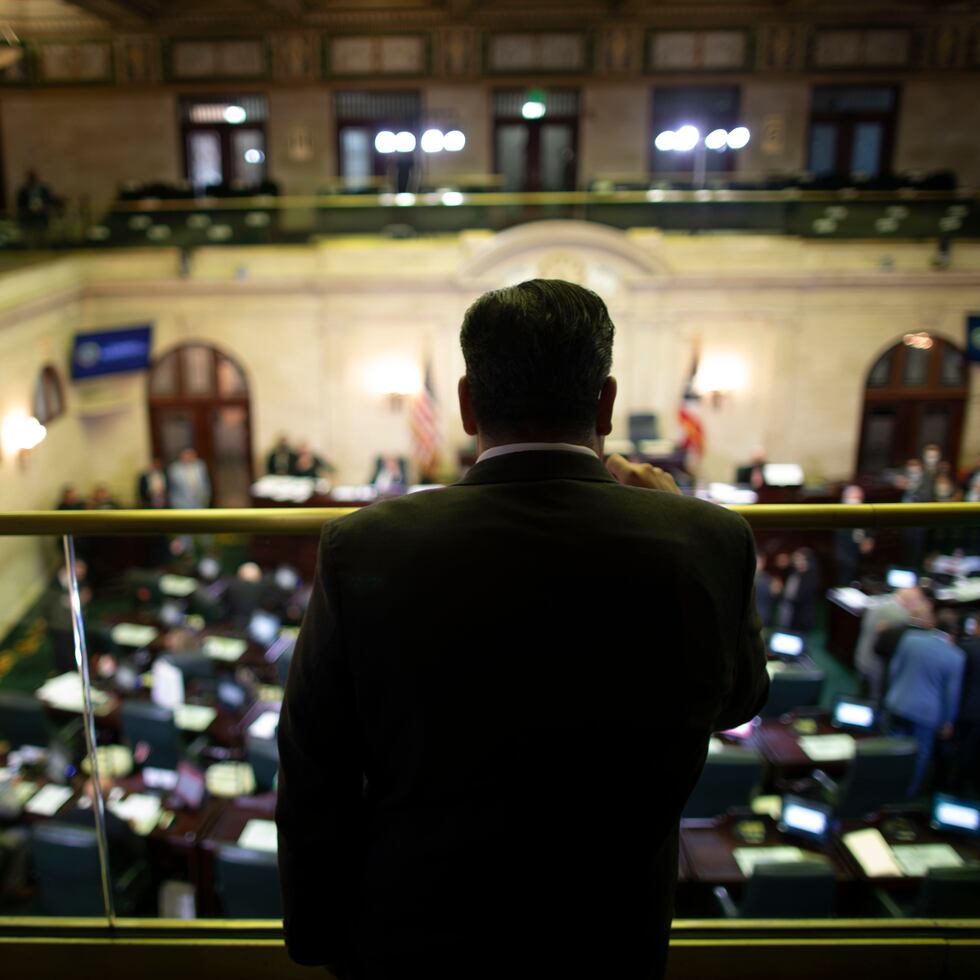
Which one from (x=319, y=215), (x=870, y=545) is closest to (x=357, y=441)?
(x=319, y=215)

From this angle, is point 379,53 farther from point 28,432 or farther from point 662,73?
point 28,432

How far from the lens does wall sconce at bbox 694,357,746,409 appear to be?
15617 mm

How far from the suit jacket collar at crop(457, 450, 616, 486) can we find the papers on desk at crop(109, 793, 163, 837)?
5558 millimetres

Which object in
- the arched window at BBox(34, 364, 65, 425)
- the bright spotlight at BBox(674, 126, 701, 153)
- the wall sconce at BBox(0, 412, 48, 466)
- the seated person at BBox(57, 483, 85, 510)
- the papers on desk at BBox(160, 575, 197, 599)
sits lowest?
the papers on desk at BBox(160, 575, 197, 599)

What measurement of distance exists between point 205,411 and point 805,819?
515 inches

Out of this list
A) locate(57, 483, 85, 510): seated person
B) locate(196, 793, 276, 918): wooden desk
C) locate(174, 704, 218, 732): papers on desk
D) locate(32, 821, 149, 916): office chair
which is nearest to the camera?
locate(32, 821, 149, 916): office chair

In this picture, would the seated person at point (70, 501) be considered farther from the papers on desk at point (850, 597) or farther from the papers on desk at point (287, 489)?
the papers on desk at point (850, 597)

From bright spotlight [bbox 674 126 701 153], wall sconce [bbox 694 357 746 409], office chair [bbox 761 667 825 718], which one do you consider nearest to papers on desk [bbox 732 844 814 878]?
office chair [bbox 761 667 825 718]

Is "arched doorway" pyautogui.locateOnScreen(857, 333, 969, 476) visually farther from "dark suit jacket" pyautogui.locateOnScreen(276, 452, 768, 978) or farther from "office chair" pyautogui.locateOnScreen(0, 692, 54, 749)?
"dark suit jacket" pyautogui.locateOnScreen(276, 452, 768, 978)

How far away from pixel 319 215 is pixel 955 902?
558 inches

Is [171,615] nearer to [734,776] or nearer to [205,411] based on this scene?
[734,776]

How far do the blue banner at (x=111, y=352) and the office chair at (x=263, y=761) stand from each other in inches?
388

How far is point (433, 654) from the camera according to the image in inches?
48.2

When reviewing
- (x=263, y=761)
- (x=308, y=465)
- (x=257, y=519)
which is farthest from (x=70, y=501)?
(x=257, y=519)
